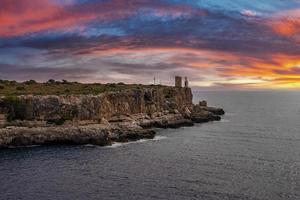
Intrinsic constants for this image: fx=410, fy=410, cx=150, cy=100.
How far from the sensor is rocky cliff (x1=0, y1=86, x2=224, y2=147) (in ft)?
271

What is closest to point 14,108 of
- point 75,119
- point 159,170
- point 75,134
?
point 75,119

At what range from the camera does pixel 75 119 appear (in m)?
90.1

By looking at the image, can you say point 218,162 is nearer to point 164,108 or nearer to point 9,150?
point 9,150

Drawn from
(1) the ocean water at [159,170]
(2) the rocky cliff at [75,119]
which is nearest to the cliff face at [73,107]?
(2) the rocky cliff at [75,119]

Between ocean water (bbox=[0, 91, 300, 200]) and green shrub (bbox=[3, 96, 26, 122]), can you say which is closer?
ocean water (bbox=[0, 91, 300, 200])

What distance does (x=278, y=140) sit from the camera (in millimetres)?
90188

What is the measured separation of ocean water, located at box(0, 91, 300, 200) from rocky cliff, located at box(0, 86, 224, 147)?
4.57 m

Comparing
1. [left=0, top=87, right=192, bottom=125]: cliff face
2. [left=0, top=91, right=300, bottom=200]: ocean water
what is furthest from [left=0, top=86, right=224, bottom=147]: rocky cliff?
[left=0, top=91, right=300, bottom=200]: ocean water

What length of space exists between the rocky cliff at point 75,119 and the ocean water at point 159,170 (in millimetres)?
4566

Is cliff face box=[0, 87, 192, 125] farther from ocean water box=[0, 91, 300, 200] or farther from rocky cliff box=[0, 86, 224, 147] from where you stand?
ocean water box=[0, 91, 300, 200]

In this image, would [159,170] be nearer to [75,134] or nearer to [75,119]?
[75,134]

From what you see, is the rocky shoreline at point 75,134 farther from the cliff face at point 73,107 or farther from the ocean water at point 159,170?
the ocean water at point 159,170

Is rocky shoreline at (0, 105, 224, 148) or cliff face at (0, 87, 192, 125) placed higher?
cliff face at (0, 87, 192, 125)

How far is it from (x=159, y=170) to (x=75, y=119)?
34.2 meters
